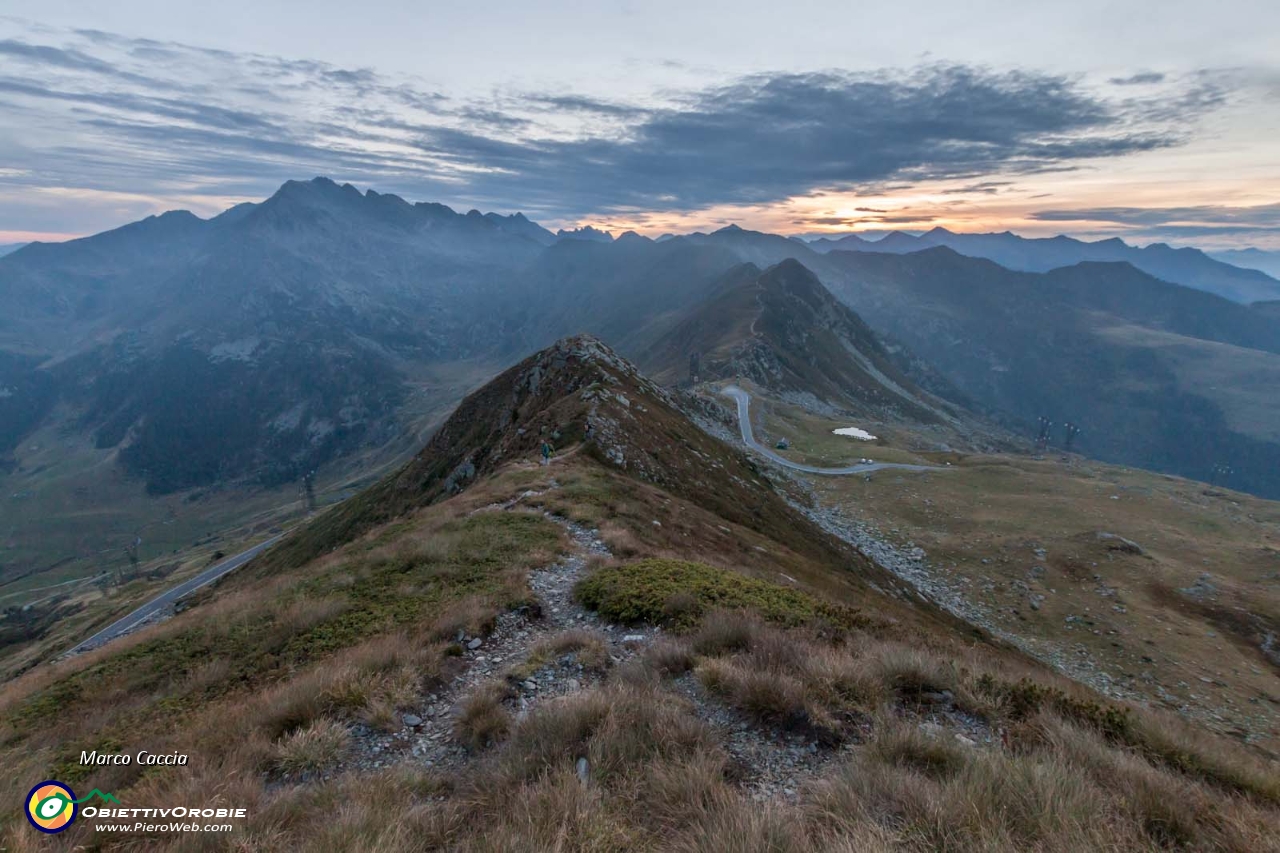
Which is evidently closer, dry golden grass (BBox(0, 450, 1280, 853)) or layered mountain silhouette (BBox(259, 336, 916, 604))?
dry golden grass (BBox(0, 450, 1280, 853))

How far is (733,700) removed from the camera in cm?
760

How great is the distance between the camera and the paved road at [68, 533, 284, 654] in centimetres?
6950

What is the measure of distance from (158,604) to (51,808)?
120222 mm

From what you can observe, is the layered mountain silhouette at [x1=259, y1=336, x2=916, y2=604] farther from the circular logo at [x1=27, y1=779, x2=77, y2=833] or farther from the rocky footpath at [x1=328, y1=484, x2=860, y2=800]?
the circular logo at [x1=27, y1=779, x2=77, y2=833]

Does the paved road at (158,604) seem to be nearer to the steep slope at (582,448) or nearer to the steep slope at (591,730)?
the steep slope at (582,448)

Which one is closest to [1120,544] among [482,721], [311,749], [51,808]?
[482,721]

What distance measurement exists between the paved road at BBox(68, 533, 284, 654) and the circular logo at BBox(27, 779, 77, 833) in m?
67.6

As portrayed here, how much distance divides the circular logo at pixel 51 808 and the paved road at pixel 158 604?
222ft

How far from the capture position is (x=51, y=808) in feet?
19.2

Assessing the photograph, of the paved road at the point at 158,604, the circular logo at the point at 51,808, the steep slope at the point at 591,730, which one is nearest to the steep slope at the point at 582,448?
the steep slope at the point at 591,730

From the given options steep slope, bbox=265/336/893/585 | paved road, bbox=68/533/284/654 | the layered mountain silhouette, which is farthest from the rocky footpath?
paved road, bbox=68/533/284/654

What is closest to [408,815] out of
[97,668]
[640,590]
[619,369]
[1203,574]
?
[640,590]

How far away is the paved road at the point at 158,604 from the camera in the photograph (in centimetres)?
6950

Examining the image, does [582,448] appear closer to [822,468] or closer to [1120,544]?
[1120,544]
